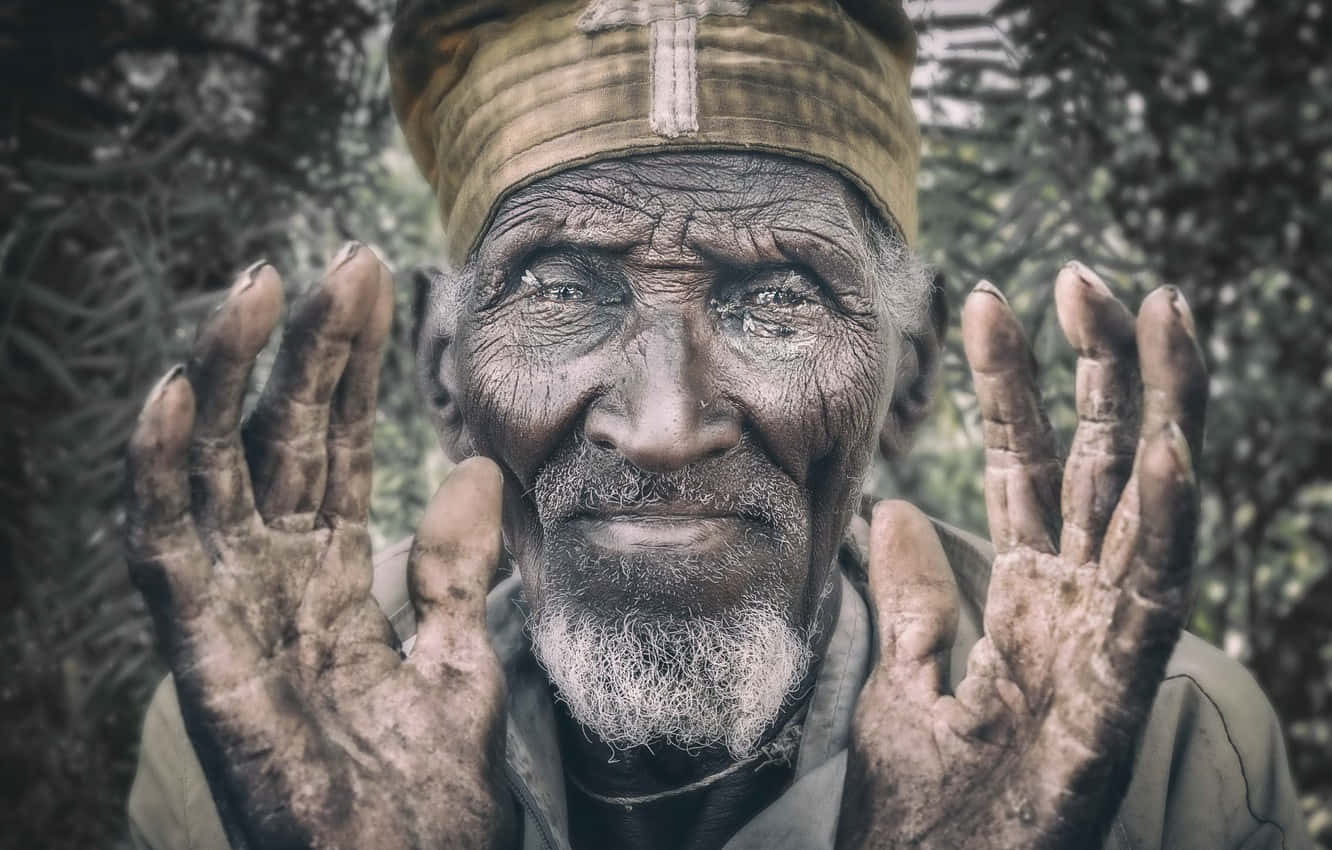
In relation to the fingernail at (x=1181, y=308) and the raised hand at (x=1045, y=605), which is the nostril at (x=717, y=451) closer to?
the raised hand at (x=1045, y=605)

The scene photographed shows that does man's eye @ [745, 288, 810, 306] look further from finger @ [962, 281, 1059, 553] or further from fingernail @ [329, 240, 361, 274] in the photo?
fingernail @ [329, 240, 361, 274]

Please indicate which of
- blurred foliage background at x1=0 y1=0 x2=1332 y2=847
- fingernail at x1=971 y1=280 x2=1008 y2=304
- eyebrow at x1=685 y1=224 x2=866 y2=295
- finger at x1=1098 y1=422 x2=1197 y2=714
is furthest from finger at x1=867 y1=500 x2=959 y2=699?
blurred foliage background at x1=0 y1=0 x2=1332 y2=847

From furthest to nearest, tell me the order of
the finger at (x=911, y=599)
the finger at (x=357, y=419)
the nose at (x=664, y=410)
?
the nose at (x=664, y=410), the finger at (x=911, y=599), the finger at (x=357, y=419)

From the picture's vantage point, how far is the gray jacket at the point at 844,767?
90.4 inches

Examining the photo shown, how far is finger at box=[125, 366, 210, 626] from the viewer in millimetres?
1713

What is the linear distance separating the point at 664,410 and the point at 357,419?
0.49 m

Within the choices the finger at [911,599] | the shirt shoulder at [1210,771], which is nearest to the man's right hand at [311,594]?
the finger at [911,599]

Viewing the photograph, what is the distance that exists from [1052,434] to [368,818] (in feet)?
3.53

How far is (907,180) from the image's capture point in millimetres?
2654

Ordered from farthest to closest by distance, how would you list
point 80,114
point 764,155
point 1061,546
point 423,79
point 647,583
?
point 80,114 → point 423,79 → point 764,155 → point 647,583 → point 1061,546

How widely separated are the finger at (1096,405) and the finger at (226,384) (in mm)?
1011

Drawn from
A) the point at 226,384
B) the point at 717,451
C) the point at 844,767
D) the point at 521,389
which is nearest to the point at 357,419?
the point at 226,384

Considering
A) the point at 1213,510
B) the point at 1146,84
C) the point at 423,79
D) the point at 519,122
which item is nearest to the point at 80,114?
the point at 423,79

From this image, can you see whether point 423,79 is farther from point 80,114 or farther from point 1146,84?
point 1146,84
